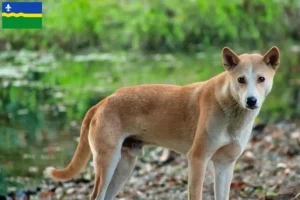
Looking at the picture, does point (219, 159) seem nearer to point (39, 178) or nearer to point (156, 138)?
point (156, 138)

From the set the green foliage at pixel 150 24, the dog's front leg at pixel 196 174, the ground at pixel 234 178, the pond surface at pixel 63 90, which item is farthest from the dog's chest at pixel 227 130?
the green foliage at pixel 150 24

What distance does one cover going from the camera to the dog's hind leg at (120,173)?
4.65m

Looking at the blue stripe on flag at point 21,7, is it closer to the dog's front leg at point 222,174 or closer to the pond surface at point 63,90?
the pond surface at point 63,90

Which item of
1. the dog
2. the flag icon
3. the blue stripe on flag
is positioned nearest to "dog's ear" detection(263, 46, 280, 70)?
the dog

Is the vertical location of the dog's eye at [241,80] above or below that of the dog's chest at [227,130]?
above

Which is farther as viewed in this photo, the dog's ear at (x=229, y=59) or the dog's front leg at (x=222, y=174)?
the dog's front leg at (x=222, y=174)

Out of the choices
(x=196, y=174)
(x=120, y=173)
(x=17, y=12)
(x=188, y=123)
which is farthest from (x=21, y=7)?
(x=196, y=174)

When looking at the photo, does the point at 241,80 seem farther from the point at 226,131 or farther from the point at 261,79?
the point at 226,131

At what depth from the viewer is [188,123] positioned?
4355 millimetres

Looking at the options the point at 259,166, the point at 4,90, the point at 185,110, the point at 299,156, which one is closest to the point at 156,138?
the point at 185,110

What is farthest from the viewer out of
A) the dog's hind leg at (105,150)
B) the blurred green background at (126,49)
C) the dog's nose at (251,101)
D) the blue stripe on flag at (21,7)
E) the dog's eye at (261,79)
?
the blurred green background at (126,49)

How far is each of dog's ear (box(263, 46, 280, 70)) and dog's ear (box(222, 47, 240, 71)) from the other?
19cm

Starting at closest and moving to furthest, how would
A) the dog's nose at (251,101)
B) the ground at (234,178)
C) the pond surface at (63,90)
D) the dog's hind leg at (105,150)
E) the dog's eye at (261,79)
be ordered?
the dog's nose at (251,101) < the dog's eye at (261,79) < the dog's hind leg at (105,150) < the ground at (234,178) < the pond surface at (63,90)

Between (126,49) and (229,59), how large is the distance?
16.9 meters
